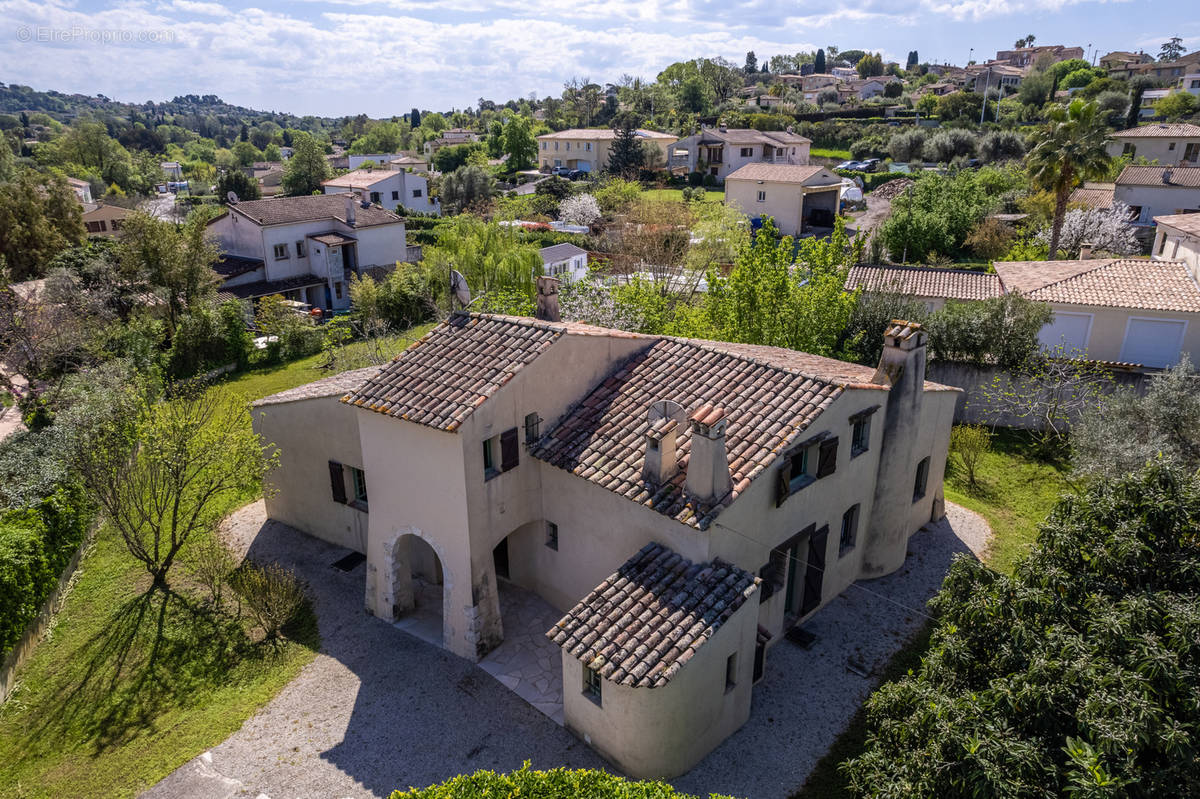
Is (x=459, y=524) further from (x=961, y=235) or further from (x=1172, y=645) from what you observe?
(x=961, y=235)

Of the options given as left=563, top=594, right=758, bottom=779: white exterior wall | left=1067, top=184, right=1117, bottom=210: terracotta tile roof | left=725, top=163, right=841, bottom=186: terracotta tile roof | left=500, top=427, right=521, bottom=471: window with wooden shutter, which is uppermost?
left=725, top=163, right=841, bottom=186: terracotta tile roof

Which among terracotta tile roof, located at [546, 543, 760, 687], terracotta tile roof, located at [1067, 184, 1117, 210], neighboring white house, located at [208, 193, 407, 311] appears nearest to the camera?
terracotta tile roof, located at [546, 543, 760, 687]

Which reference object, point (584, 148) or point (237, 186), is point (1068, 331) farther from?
point (237, 186)

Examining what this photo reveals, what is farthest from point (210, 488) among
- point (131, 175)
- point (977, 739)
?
point (131, 175)

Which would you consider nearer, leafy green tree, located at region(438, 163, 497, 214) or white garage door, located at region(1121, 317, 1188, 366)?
white garage door, located at region(1121, 317, 1188, 366)

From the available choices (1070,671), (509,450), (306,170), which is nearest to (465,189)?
(306,170)

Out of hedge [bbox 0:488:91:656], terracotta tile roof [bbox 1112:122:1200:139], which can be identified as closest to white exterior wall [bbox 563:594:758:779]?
hedge [bbox 0:488:91:656]

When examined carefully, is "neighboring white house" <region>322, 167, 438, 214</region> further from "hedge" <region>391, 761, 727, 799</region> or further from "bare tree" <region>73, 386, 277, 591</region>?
"hedge" <region>391, 761, 727, 799</region>
